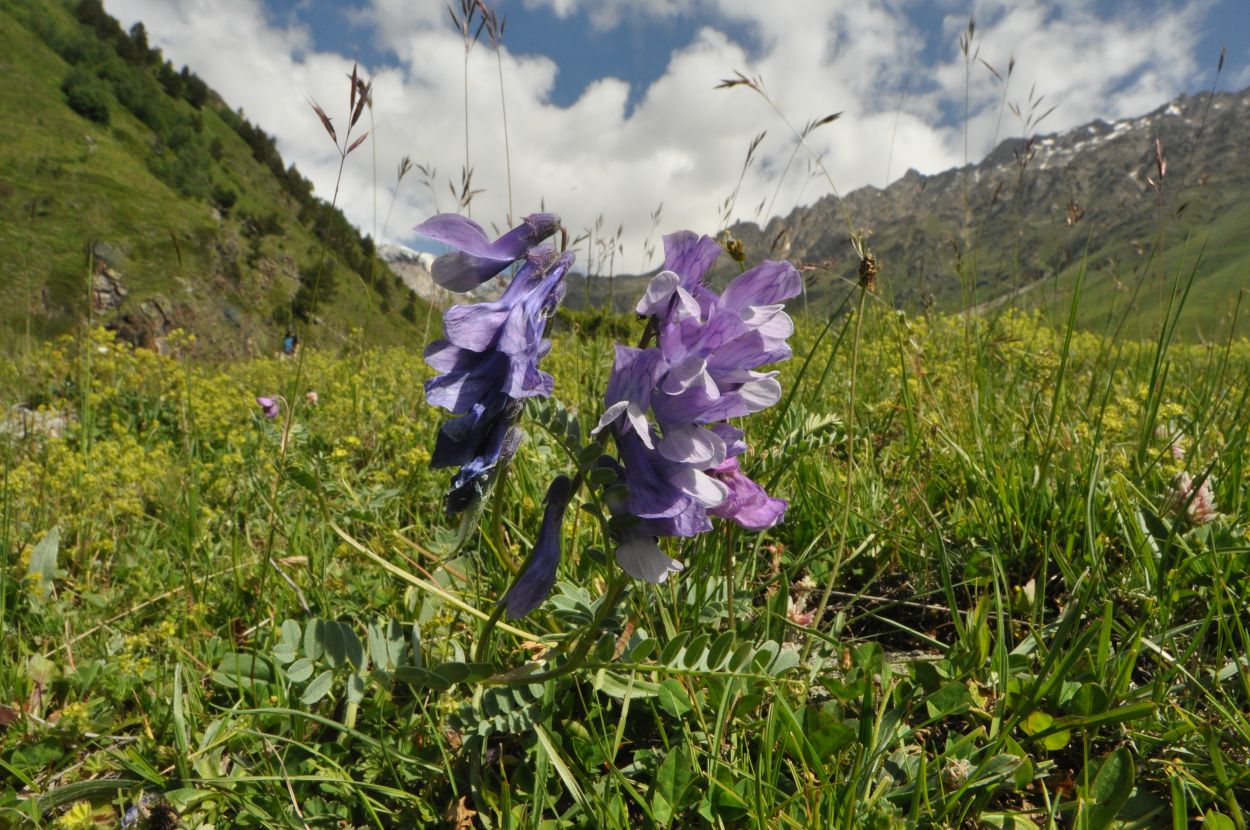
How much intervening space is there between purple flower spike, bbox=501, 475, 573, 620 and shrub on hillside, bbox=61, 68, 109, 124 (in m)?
91.2

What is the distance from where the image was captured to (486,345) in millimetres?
1231

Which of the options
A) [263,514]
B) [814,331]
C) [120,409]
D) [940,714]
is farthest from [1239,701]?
[120,409]

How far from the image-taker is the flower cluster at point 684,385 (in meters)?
1.21

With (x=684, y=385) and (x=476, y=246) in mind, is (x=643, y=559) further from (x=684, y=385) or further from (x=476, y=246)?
(x=476, y=246)

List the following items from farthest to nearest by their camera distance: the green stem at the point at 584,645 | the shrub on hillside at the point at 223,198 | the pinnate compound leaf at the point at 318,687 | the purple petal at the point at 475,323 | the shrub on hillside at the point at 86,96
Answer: the shrub on hillside at the point at 223,198 → the shrub on hillside at the point at 86,96 → the pinnate compound leaf at the point at 318,687 → the green stem at the point at 584,645 → the purple petal at the point at 475,323

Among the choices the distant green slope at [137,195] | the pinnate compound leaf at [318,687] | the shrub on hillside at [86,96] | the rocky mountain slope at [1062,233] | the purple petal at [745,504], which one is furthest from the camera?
the shrub on hillside at [86,96]

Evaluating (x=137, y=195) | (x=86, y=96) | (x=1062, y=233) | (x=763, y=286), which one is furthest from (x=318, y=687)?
(x=86, y=96)

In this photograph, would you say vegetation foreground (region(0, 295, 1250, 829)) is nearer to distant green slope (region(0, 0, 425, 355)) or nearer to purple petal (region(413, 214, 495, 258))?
purple petal (region(413, 214, 495, 258))

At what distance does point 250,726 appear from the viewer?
5.87 ft

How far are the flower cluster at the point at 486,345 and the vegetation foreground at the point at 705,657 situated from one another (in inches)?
5.9

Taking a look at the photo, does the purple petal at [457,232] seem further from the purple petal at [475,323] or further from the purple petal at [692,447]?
the purple petal at [692,447]

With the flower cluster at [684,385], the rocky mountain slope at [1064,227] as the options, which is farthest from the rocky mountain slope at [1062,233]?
the flower cluster at [684,385]

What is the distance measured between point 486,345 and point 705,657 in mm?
879

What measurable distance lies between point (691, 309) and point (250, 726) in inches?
60.3
